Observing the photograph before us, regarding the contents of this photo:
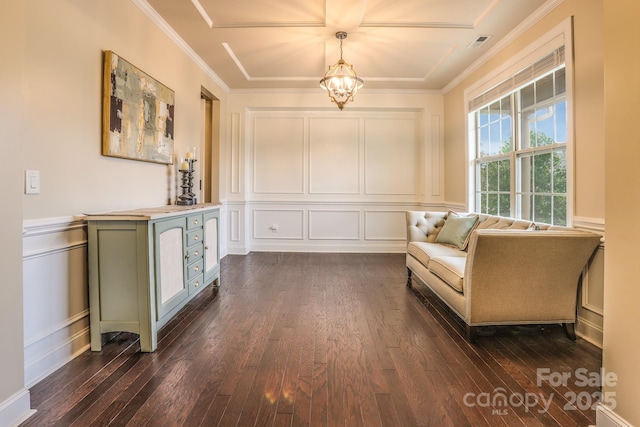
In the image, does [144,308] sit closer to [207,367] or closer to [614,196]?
[207,367]

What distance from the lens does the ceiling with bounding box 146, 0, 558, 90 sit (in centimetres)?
291

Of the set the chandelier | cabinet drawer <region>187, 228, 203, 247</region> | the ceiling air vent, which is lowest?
cabinet drawer <region>187, 228, 203, 247</region>

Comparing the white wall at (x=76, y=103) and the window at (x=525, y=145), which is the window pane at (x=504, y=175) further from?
the white wall at (x=76, y=103)

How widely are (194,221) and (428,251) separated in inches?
89.2

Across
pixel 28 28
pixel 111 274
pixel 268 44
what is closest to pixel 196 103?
pixel 268 44

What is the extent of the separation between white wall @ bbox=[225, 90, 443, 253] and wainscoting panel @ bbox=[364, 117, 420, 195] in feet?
0.06

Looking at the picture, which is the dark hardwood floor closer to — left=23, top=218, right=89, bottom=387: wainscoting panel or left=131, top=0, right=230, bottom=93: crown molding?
left=23, top=218, right=89, bottom=387: wainscoting panel

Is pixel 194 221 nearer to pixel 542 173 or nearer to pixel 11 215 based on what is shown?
pixel 11 215

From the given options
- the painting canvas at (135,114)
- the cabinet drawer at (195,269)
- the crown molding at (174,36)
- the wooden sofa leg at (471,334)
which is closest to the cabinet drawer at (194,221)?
the cabinet drawer at (195,269)

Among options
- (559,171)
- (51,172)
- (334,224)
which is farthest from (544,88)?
(51,172)

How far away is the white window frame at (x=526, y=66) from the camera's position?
8.30 feet

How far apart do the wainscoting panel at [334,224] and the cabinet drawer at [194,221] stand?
282 cm

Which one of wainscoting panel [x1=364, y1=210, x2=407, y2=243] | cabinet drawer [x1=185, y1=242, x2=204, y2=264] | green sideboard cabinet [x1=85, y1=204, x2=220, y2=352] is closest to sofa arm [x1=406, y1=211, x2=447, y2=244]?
wainscoting panel [x1=364, y1=210, x2=407, y2=243]

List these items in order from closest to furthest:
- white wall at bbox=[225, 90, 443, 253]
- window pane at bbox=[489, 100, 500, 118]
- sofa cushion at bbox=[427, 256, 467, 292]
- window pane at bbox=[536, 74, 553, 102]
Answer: sofa cushion at bbox=[427, 256, 467, 292] < window pane at bbox=[536, 74, 553, 102] < window pane at bbox=[489, 100, 500, 118] < white wall at bbox=[225, 90, 443, 253]
